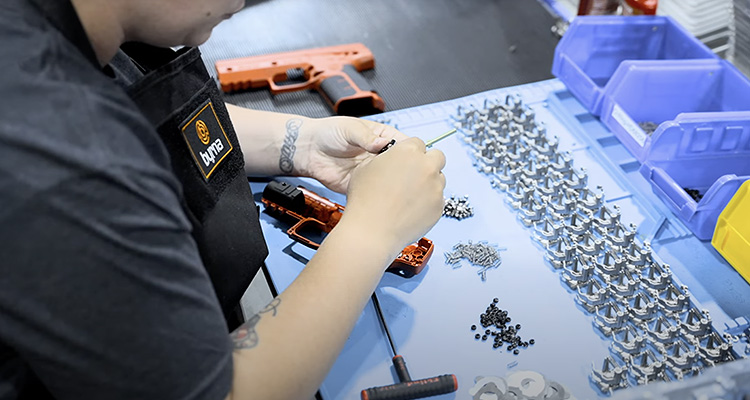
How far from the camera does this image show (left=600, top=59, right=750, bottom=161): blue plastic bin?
129 cm

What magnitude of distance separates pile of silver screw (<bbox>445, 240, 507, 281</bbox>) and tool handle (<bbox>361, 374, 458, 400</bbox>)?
9.1 inches

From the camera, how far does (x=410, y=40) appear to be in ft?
5.62

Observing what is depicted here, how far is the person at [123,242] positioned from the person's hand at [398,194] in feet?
0.13

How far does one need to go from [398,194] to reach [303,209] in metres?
0.30

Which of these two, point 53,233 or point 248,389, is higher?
point 53,233

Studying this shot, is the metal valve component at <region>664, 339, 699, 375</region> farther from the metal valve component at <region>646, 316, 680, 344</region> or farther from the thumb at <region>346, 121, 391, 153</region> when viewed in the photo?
the thumb at <region>346, 121, 391, 153</region>

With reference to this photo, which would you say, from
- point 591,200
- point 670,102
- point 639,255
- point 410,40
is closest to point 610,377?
point 639,255

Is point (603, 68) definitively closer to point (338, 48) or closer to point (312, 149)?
point (338, 48)

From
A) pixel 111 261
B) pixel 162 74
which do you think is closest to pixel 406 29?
pixel 162 74

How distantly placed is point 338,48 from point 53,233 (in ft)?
3.75

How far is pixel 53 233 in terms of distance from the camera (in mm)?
537

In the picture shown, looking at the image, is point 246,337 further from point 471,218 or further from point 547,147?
point 547,147

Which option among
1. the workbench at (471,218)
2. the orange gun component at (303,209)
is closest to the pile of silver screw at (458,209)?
the workbench at (471,218)

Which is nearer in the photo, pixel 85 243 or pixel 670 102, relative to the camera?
pixel 85 243
